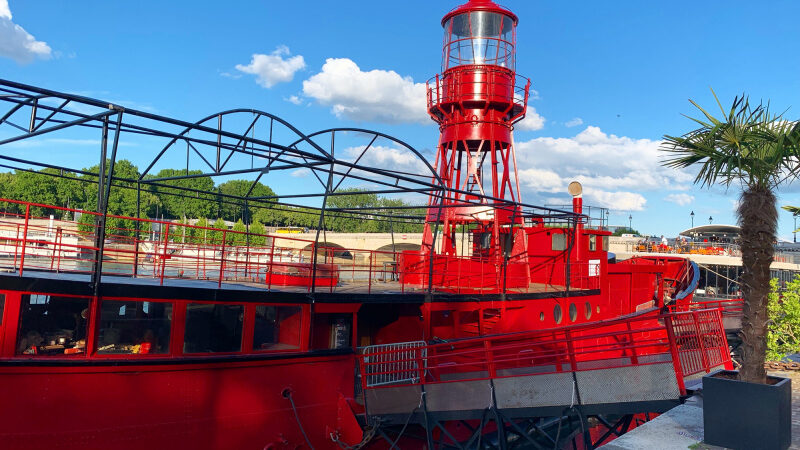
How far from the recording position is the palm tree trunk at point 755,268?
6062 mm

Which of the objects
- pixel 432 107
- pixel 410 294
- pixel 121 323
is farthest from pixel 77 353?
pixel 432 107

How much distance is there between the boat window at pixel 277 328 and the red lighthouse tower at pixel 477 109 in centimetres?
811

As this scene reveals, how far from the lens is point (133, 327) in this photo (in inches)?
379

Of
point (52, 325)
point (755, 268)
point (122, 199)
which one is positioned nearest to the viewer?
point (755, 268)

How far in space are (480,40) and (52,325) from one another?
15876 mm

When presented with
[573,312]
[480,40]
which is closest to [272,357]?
[573,312]

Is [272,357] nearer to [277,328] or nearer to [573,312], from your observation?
[277,328]

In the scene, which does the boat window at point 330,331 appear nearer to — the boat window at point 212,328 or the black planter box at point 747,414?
the boat window at point 212,328

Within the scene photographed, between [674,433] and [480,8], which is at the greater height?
[480,8]

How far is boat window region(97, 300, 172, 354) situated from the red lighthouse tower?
403 inches

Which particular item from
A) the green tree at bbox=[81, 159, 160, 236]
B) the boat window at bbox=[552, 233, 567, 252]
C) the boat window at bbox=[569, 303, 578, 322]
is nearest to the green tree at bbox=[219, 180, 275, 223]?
the green tree at bbox=[81, 159, 160, 236]

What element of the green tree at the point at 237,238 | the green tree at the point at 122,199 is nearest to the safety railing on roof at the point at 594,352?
the green tree at the point at 237,238

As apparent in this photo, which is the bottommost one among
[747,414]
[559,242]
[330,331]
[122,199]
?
[330,331]

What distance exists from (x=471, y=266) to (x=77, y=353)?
11.8m
